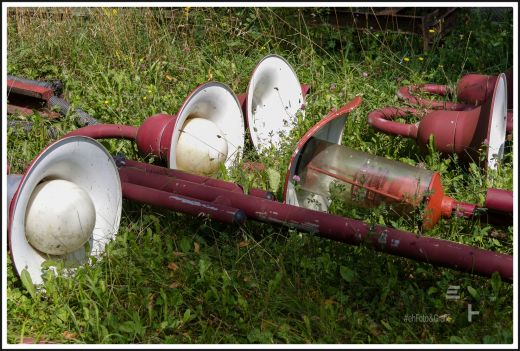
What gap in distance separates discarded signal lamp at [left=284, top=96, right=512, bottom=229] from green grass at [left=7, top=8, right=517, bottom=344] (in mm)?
87

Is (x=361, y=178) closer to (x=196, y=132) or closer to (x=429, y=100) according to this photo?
(x=196, y=132)

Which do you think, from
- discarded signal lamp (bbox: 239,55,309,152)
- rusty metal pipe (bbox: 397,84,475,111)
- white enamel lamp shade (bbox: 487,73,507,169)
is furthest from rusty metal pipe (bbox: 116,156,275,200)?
rusty metal pipe (bbox: 397,84,475,111)

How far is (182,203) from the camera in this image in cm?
359

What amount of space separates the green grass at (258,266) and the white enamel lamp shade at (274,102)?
0.11 m

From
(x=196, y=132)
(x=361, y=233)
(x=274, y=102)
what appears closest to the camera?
(x=361, y=233)

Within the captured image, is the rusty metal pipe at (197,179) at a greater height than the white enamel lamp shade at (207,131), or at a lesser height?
lesser

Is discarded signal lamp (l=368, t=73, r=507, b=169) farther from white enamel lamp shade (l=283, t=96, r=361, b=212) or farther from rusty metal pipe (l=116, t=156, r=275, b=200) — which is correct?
rusty metal pipe (l=116, t=156, r=275, b=200)

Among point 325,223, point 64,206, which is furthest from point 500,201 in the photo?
point 64,206

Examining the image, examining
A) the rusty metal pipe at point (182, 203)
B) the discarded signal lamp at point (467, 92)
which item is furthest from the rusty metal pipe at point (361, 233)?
the discarded signal lamp at point (467, 92)

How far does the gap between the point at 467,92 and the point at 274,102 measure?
123 cm

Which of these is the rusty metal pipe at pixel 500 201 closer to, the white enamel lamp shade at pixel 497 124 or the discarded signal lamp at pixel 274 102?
the white enamel lamp shade at pixel 497 124

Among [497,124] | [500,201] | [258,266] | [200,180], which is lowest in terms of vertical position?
[258,266]

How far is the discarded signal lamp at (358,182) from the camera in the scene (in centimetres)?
366

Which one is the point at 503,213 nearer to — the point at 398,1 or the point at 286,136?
the point at 286,136
